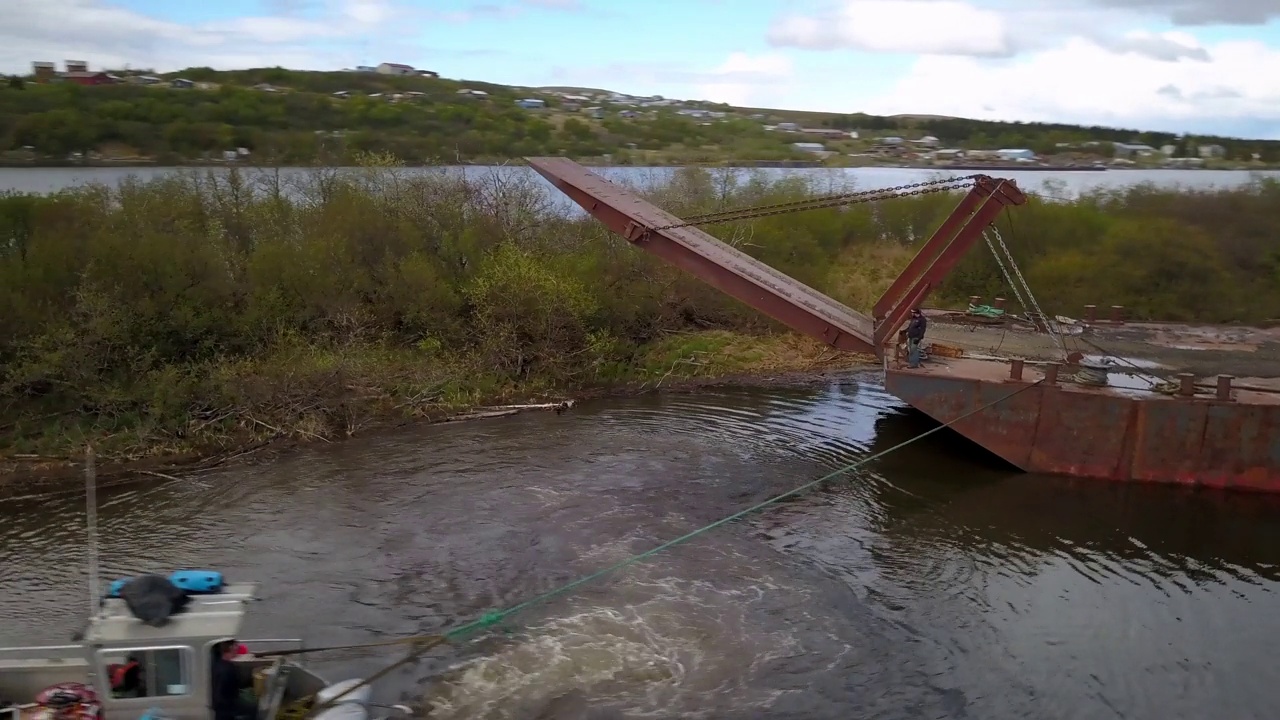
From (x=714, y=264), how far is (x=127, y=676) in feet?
42.1

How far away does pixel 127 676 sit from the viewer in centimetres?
775

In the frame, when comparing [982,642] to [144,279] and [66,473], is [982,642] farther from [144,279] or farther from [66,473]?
[144,279]

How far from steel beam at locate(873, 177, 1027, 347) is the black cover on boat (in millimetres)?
13712

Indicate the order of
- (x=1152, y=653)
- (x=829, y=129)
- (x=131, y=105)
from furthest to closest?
(x=829, y=129) → (x=131, y=105) → (x=1152, y=653)

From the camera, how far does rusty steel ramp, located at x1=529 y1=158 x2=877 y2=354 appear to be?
59.1 feet

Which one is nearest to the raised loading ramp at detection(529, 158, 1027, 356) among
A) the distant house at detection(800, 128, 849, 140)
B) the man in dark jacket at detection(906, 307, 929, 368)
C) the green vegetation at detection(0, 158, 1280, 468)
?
the man in dark jacket at detection(906, 307, 929, 368)

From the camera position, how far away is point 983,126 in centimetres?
7819

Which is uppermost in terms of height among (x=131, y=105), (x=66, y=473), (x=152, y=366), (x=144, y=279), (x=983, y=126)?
(x=983, y=126)

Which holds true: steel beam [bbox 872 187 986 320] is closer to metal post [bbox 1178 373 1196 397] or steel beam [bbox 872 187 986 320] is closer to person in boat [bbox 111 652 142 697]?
metal post [bbox 1178 373 1196 397]

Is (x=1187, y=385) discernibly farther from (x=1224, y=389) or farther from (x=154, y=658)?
(x=154, y=658)

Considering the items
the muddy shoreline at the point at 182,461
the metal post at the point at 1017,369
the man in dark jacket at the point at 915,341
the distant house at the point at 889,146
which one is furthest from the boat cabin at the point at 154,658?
the distant house at the point at 889,146

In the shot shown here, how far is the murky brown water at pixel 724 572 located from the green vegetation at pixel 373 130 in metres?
15.8

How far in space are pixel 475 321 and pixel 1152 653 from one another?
16.7 meters

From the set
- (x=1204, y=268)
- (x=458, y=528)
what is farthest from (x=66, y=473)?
(x=1204, y=268)
